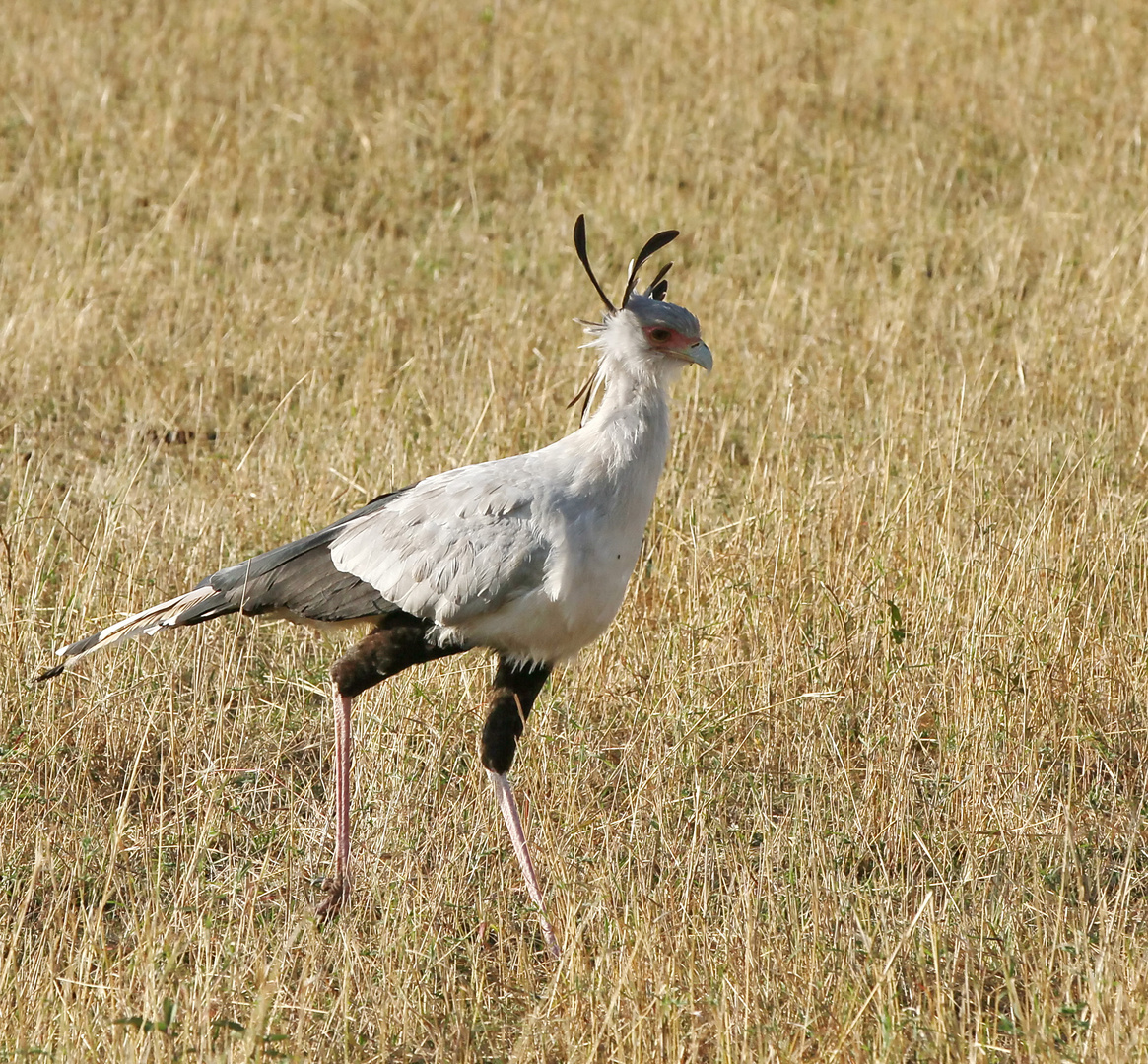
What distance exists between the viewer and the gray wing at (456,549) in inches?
146

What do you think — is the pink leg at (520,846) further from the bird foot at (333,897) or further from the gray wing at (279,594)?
the gray wing at (279,594)

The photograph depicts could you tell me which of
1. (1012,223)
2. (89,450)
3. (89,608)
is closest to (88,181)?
(89,450)

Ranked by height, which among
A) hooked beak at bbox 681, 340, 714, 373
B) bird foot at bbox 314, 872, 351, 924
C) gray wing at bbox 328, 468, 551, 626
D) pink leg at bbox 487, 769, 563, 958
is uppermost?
hooked beak at bbox 681, 340, 714, 373

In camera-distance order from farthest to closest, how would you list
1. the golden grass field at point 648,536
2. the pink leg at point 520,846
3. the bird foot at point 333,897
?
→ the bird foot at point 333,897, the pink leg at point 520,846, the golden grass field at point 648,536

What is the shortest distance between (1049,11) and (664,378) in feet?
27.0

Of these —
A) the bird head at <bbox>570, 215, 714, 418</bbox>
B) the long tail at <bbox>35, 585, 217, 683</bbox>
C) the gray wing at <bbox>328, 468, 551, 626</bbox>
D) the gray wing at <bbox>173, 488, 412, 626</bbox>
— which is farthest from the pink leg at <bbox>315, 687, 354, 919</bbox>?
the bird head at <bbox>570, 215, 714, 418</bbox>

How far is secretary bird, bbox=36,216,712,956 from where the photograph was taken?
3719mm

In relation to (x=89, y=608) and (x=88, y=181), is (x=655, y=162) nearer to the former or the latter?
(x=88, y=181)

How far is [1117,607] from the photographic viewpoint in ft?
15.9

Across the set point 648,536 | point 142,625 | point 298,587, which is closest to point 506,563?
point 298,587

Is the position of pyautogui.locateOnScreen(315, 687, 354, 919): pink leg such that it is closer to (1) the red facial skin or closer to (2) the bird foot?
(2) the bird foot

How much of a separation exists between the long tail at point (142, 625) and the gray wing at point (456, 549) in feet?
1.45

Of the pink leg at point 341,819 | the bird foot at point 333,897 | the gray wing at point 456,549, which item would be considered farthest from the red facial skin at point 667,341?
the bird foot at point 333,897

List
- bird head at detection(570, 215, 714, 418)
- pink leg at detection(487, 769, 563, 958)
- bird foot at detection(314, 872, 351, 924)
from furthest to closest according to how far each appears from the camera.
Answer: bird head at detection(570, 215, 714, 418), bird foot at detection(314, 872, 351, 924), pink leg at detection(487, 769, 563, 958)
